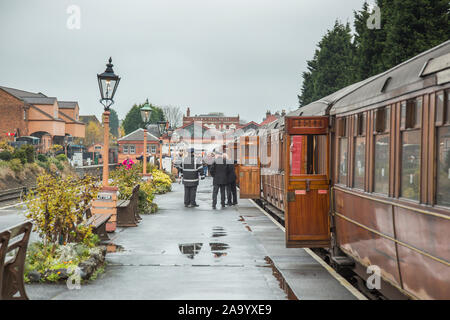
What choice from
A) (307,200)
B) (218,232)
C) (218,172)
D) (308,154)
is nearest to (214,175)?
(218,172)

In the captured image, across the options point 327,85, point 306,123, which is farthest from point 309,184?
point 327,85

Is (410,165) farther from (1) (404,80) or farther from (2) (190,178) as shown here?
(2) (190,178)

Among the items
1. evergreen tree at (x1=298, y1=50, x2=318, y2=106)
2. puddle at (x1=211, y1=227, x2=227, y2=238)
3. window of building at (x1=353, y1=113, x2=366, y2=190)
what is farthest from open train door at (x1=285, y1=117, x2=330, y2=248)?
evergreen tree at (x1=298, y1=50, x2=318, y2=106)

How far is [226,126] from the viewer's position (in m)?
129

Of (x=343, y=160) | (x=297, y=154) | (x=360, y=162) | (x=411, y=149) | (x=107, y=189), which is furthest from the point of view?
(x=107, y=189)

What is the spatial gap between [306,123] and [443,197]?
4.45m

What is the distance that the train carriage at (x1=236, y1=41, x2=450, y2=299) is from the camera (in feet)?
16.6

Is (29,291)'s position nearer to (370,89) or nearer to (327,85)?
(370,89)

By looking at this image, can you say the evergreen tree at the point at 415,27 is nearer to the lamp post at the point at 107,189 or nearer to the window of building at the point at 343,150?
the lamp post at the point at 107,189

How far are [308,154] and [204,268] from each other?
3690mm

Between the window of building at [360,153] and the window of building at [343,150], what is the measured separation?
0.51 m

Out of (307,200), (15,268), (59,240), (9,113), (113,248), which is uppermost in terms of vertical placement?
(9,113)

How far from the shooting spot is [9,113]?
65.2 m
